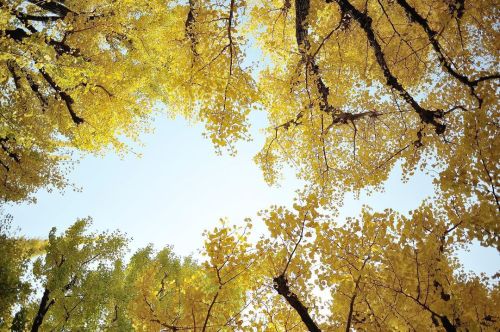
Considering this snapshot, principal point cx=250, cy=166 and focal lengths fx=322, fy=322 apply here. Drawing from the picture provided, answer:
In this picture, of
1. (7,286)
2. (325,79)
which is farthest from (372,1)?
(7,286)

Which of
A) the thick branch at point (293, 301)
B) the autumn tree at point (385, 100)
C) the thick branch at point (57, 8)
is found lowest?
the thick branch at point (293, 301)

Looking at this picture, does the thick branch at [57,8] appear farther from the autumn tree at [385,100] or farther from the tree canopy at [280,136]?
the autumn tree at [385,100]

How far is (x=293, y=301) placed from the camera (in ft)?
15.7

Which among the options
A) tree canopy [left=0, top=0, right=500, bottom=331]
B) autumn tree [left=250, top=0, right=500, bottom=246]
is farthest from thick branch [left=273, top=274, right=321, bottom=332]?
autumn tree [left=250, top=0, right=500, bottom=246]

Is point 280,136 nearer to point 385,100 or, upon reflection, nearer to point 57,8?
point 385,100

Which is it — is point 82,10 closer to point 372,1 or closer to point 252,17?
point 252,17

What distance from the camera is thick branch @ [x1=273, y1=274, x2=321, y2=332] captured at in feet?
15.7

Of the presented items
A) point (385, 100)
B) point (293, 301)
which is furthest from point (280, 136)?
point (293, 301)

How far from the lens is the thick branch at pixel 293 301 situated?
15.7ft

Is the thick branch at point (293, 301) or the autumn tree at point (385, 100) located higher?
the autumn tree at point (385, 100)

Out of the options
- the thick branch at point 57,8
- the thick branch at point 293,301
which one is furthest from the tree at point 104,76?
the thick branch at point 293,301

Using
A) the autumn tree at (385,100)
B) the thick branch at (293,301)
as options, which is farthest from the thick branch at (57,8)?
the thick branch at (293,301)

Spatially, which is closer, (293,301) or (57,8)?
(293,301)

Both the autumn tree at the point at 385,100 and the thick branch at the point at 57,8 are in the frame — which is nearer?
the autumn tree at the point at 385,100
